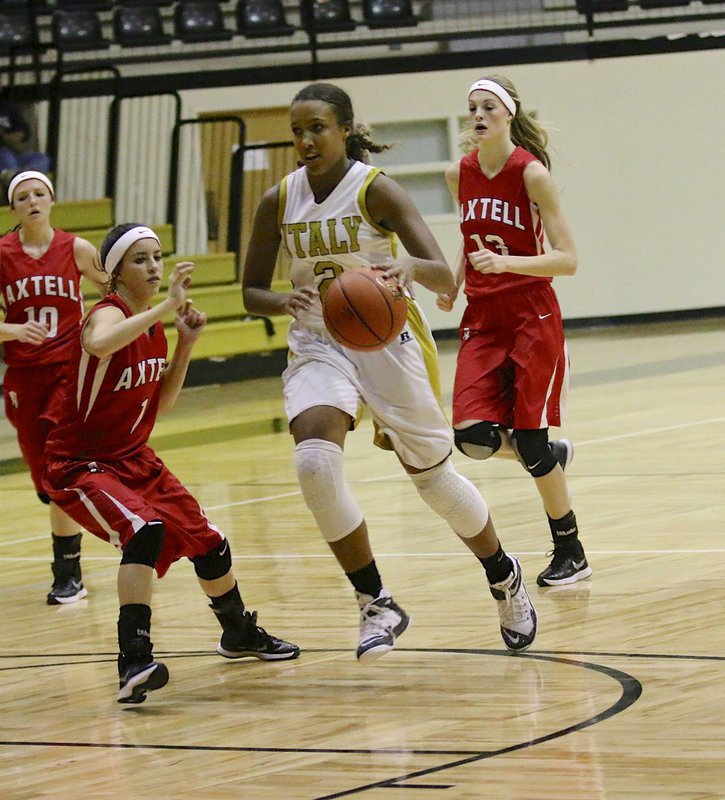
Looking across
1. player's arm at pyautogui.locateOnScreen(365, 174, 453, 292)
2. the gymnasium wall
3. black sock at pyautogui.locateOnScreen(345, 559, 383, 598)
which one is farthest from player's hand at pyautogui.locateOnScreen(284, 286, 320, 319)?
the gymnasium wall

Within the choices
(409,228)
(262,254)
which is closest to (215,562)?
(262,254)

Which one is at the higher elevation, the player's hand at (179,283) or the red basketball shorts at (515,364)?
the player's hand at (179,283)

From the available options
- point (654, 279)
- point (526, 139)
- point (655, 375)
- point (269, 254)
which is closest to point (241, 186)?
point (655, 375)

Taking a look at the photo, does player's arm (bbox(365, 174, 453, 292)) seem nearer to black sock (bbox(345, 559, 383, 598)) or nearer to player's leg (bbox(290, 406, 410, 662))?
player's leg (bbox(290, 406, 410, 662))

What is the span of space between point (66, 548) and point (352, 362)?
199cm

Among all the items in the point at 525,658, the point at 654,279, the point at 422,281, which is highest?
the point at 422,281

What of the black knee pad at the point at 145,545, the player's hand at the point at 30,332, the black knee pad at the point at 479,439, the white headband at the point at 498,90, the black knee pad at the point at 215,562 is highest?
the white headband at the point at 498,90

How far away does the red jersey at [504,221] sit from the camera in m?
5.30

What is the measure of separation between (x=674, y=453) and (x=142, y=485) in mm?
4354

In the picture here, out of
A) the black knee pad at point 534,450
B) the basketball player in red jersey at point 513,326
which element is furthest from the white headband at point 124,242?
the black knee pad at point 534,450

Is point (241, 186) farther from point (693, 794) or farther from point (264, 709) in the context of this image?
point (693, 794)

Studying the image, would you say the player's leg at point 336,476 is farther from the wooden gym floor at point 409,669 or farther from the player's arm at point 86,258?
the player's arm at point 86,258

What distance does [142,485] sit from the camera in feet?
14.1

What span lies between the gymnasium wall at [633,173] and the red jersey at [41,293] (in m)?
10.2
